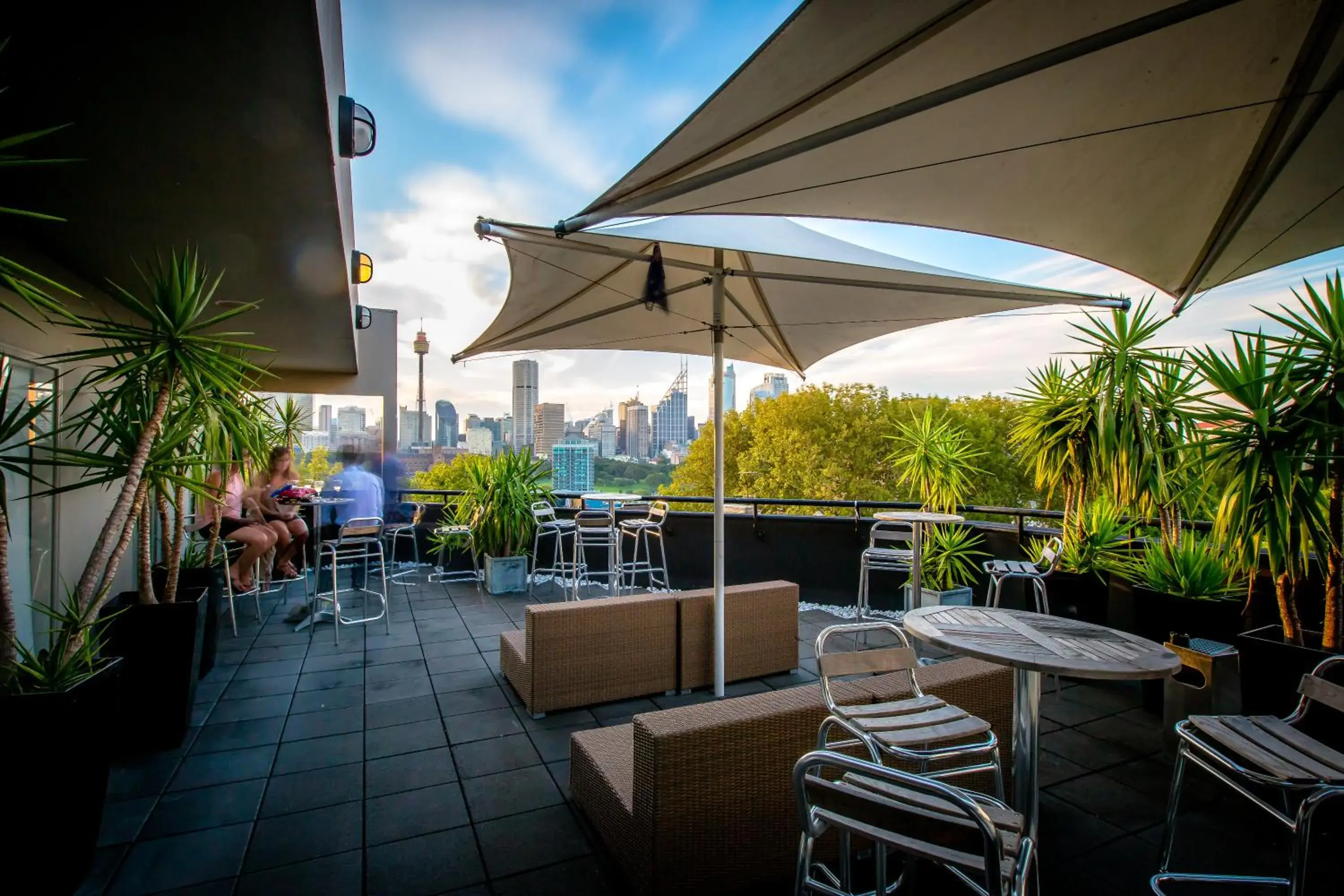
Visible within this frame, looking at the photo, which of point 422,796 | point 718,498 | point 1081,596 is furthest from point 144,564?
point 1081,596

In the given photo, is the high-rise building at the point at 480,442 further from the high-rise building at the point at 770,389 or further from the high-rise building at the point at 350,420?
the high-rise building at the point at 770,389

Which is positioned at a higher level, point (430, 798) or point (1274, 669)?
point (1274, 669)

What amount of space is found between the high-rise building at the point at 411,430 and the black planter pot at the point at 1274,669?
9.10m

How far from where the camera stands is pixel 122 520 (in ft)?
7.95

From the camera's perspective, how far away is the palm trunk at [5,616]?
1907mm

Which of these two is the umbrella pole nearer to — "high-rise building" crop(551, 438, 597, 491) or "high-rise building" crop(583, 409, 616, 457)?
"high-rise building" crop(551, 438, 597, 491)

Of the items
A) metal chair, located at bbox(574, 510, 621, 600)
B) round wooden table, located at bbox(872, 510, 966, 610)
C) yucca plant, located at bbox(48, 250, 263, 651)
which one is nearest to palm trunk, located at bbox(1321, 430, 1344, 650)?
round wooden table, located at bbox(872, 510, 966, 610)

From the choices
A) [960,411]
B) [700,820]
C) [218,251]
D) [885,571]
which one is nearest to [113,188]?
[218,251]

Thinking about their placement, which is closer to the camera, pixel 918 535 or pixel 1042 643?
pixel 1042 643

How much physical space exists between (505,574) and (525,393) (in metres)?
11.8

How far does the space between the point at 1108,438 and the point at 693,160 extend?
10.4 feet

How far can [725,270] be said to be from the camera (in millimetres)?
3043

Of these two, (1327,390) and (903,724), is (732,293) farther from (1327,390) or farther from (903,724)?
(1327,390)

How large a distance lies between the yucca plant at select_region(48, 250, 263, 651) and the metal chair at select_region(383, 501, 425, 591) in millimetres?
Answer: 3694
